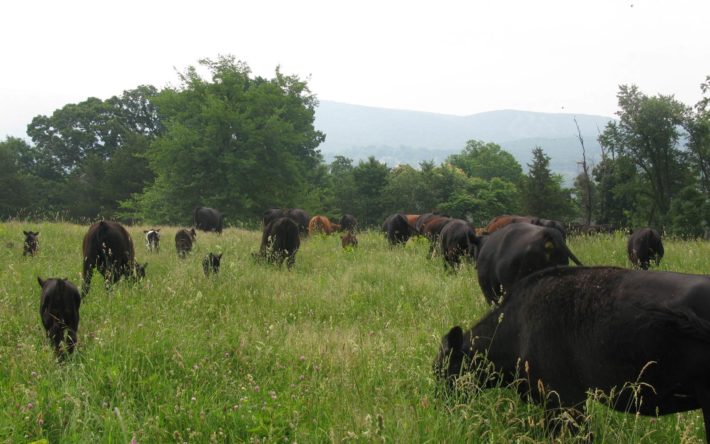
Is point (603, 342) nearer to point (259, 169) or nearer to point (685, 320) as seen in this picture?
point (685, 320)

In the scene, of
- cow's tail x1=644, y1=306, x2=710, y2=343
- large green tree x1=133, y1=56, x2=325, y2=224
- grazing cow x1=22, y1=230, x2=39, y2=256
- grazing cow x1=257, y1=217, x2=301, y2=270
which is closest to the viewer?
cow's tail x1=644, y1=306, x2=710, y2=343

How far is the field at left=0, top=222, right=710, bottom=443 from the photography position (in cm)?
337

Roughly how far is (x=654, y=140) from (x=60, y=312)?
176ft

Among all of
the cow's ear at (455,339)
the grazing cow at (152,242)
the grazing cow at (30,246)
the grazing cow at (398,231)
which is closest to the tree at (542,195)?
the grazing cow at (398,231)

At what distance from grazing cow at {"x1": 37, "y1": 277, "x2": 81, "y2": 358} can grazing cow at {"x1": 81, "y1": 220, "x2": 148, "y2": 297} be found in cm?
277

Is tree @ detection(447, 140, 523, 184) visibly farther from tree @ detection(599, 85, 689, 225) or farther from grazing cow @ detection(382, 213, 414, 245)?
grazing cow @ detection(382, 213, 414, 245)

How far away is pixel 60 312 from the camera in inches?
194

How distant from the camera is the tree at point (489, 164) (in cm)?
9034

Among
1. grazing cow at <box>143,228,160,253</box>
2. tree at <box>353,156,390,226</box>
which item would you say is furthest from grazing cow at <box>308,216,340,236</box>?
tree at <box>353,156,390,226</box>

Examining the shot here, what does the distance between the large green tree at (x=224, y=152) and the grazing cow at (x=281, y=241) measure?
21.0 meters

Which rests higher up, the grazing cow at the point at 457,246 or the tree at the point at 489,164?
the tree at the point at 489,164

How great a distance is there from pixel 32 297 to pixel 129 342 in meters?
3.38

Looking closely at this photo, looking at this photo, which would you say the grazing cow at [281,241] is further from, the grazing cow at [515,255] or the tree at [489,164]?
the tree at [489,164]

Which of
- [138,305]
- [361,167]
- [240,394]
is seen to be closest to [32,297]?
[138,305]
